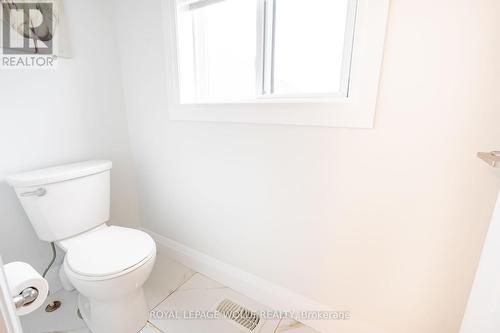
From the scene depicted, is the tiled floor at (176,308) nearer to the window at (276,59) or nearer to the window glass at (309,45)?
the window at (276,59)

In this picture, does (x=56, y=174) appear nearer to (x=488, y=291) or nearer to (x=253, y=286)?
(x=253, y=286)

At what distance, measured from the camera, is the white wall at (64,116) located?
1119 mm

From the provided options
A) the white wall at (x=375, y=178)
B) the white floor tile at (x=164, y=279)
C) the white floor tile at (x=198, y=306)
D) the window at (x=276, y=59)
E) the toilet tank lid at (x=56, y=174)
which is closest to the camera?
the white wall at (x=375, y=178)

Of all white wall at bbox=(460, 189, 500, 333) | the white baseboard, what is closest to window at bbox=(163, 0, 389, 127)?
white wall at bbox=(460, 189, 500, 333)

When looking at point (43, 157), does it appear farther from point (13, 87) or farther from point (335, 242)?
point (335, 242)

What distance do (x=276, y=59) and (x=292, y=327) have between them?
4.29 feet

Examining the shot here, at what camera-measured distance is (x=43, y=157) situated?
122 centimetres

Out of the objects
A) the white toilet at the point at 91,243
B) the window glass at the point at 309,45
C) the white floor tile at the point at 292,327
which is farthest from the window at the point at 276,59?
the white floor tile at the point at 292,327

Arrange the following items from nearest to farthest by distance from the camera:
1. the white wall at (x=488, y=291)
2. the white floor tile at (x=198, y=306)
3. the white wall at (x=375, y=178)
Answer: the white wall at (x=488, y=291) → the white wall at (x=375, y=178) → the white floor tile at (x=198, y=306)

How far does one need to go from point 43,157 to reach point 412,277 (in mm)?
1786

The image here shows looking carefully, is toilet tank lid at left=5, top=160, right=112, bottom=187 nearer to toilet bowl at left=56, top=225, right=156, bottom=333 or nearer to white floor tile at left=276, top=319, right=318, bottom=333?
toilet bowl at left=56, top=225, right=156, bottom=333

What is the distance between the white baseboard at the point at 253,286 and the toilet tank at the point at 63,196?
1.77ft

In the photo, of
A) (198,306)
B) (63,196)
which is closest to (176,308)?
(198,306)

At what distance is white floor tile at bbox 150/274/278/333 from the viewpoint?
114 centimetres
